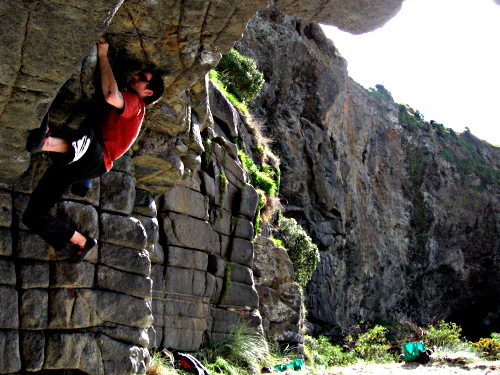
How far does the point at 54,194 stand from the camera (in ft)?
22.4

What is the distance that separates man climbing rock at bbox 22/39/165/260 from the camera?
644 cm

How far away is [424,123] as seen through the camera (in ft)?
156

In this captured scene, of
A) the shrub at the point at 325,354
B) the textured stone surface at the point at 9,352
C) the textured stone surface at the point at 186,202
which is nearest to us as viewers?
the textured stone surface at the point at 9,352

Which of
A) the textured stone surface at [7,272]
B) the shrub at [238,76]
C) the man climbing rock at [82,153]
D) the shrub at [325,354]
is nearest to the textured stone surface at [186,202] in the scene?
the man climbing rock at [82,153]

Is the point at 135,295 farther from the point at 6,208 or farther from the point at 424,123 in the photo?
the point at 424,123

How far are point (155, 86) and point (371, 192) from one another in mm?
32893

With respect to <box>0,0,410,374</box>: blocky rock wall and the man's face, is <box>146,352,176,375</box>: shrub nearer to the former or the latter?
<box>0,0,410,374</box>: blocky rock wall

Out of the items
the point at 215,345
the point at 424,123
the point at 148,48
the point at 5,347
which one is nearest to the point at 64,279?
the point at 5,347

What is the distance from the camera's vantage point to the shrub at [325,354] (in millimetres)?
19203

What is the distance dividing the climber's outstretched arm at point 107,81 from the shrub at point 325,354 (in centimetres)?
1274

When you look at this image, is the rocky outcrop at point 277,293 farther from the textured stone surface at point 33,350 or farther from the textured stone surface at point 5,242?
the textured stone surface at point 5,242

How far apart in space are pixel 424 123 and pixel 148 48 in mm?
43336

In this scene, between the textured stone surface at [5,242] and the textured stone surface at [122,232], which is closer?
the textured stone surface at [5,242]

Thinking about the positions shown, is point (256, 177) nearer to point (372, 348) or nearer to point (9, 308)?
point (372, 348)
